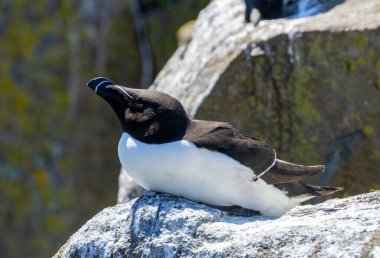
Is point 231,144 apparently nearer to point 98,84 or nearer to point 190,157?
point 190,157

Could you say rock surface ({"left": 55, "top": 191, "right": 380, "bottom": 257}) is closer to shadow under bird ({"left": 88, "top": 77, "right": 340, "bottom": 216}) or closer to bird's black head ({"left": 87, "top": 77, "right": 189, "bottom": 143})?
shadow under bird ({"left": 88, "top": 77, "right": 340, "bottom": 216})

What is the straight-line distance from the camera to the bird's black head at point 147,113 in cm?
504

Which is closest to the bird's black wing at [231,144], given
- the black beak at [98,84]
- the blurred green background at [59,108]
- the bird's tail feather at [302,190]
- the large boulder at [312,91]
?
the bird's tail feather at [302,190]

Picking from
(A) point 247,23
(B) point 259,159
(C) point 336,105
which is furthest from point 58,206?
(B) point 259,159

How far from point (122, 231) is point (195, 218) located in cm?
37

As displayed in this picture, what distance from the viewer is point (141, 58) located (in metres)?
12.3

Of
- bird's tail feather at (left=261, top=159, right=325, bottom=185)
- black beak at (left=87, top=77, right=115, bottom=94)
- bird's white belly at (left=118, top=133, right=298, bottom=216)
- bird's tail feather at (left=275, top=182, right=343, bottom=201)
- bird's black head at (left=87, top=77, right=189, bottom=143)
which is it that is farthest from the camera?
bird's tail feather at (left=275, top=182, right=343, bottom=201)

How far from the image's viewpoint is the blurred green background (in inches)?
471

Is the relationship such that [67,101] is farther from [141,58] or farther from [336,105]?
[336,105]

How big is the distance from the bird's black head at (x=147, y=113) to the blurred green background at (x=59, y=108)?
259 inches

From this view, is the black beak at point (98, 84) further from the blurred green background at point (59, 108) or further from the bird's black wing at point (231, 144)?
the blurred green background at point (59, 108)

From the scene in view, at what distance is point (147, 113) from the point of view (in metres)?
5.12

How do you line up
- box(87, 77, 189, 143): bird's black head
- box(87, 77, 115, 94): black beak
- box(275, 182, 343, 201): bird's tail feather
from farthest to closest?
box(275, 182, 343, 201): bird's tail feather → box(87, 77, 115, 94): black beak → box(87, 77, 189, 143): bird's black head

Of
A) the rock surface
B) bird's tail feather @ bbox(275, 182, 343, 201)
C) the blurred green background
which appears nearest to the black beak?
the rock surface
